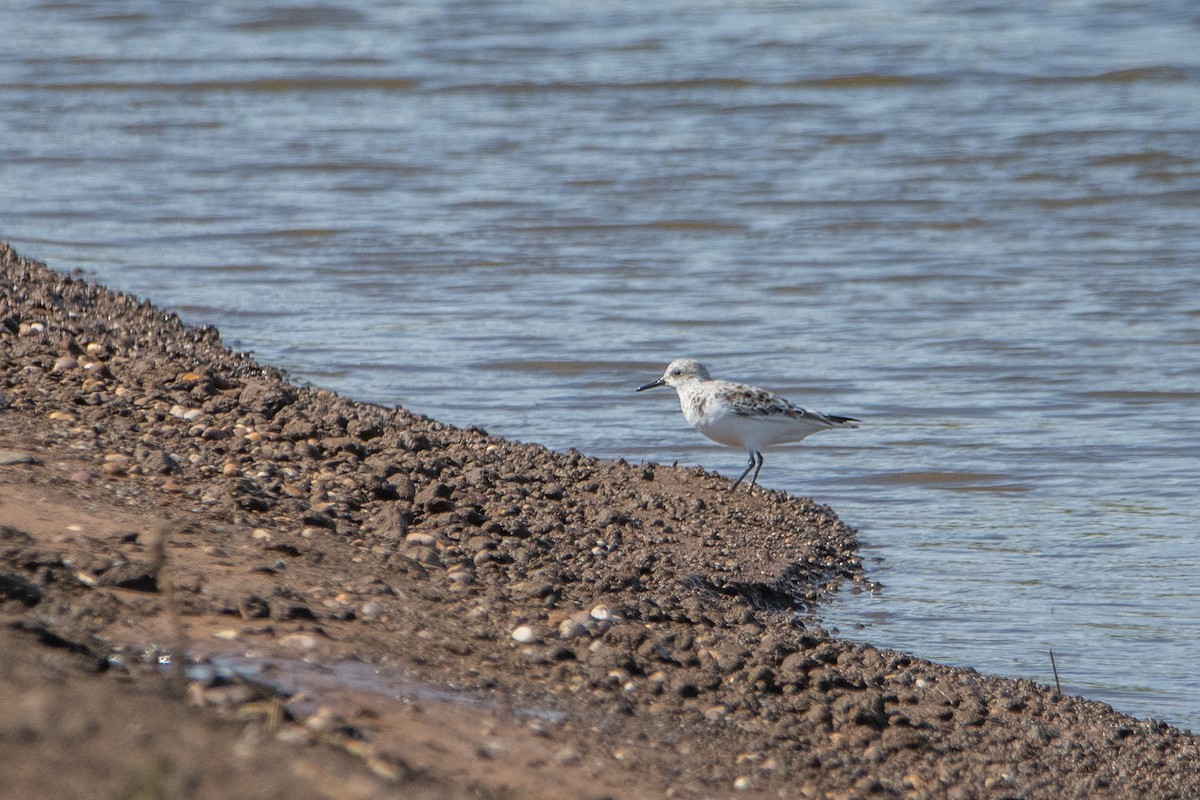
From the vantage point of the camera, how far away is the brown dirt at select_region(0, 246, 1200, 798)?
3521 millimetres

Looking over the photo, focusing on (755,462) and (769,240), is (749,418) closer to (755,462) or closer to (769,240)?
(755,462)

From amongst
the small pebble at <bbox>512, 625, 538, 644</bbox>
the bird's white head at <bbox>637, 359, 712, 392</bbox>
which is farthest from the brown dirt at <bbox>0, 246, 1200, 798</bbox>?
the bird's white head at <bbox>637, 359, 712, 392</bbox>

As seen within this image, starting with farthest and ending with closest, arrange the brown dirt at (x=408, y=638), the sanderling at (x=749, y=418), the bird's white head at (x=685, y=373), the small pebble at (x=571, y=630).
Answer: the bird's white head at (x=685, y=373), the sanderling at (x=749, y=418), the small pebble at (x=571, y=630), the brown dirt at (x=408, y=638)

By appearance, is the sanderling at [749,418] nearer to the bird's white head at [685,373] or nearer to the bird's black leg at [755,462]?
the bird's black leg at [755,462]

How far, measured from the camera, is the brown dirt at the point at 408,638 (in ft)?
11.6

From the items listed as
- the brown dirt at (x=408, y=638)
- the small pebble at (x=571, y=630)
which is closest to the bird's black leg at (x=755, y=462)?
the brown dirt at (x=408, y=638)

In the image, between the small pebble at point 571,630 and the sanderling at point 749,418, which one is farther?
the sanderling at point 749,418

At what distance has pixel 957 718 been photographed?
5.07 meters

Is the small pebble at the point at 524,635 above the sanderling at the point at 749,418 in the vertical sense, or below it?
above

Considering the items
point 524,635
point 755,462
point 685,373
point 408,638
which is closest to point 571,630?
point 524,635

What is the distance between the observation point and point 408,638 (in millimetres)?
4562

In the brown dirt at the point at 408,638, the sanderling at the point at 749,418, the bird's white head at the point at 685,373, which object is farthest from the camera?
the bird's white head at the point at 685,373

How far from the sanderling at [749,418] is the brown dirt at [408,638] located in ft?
2.44

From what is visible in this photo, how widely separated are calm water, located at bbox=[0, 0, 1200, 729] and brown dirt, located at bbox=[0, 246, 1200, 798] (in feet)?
2.49
